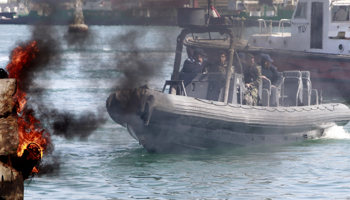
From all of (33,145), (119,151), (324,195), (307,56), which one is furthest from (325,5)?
(33,145)

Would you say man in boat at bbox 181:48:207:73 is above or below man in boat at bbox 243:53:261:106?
above

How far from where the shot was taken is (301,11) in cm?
1989

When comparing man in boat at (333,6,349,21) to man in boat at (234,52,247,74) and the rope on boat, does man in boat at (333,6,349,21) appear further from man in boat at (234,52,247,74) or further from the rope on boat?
man in boat at (234,52,247,74)

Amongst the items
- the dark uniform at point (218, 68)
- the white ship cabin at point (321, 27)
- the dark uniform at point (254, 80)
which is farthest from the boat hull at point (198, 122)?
the white ship cabin at point (321, 27)

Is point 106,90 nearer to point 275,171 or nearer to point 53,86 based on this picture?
point 53,86

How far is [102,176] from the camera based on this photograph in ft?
30.5

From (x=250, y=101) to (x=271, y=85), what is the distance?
87 cm

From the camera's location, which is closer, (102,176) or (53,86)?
(102,176)

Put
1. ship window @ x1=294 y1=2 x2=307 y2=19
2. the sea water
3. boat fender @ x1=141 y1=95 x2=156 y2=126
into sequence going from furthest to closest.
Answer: ship window @ x1=294 y1=2 x2=307 y2=19 → boat fender @ x1=141 y1=95 x2=156 y2=126 → the sea water

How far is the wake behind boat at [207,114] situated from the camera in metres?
10.0

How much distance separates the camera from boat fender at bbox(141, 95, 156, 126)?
9766 mm

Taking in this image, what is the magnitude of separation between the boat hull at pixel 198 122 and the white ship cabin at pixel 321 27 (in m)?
7.35

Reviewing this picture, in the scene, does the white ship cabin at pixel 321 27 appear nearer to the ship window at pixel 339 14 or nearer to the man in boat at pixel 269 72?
the ship window at pixel 339 14

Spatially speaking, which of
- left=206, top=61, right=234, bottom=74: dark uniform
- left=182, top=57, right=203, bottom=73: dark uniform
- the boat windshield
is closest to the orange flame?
left=182, top=57, right=203, bottom=73: dark uniform
